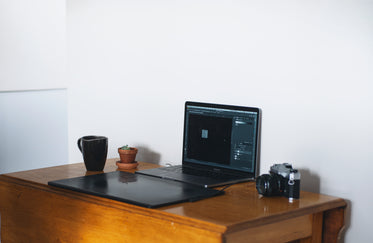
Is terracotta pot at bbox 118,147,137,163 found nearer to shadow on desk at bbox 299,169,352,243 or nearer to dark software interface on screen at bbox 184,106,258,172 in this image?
dark software interface on screen at bbox 184,106,258,172

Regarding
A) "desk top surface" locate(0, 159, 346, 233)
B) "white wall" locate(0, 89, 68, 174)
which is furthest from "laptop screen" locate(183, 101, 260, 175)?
"white wall" locate(0, 89, 68, 174)

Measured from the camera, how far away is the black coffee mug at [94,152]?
188cm

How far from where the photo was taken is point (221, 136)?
184cm

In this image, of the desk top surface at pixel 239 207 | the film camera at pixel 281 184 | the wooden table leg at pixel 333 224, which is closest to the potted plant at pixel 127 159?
the desk top surface at pixel 239 207

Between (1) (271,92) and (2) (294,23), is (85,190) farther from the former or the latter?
(2) (294,23)

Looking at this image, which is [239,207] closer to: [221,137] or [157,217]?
[157,217]

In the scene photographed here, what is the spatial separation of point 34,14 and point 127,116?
91 cm

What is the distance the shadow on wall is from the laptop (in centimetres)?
22

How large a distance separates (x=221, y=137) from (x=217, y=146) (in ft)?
0.12

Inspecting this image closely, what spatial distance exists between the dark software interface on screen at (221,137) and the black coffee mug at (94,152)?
302 mm

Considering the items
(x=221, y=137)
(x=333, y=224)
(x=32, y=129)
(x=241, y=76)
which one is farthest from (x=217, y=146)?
(x=32, y=129)

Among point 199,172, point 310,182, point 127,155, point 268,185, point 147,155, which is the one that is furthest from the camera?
point 147,155

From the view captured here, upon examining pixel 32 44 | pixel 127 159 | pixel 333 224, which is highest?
pixel 32 44

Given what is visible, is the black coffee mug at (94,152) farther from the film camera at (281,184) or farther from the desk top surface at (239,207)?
the film camera at (281,184)
